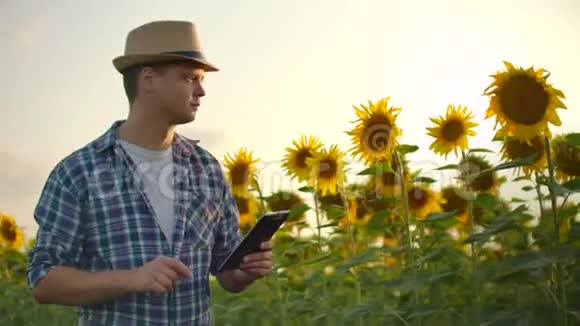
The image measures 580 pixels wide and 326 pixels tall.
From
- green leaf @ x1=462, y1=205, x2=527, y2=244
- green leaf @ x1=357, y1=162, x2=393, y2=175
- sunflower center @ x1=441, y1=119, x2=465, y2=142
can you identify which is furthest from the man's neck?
sunflower center @ x1=441, y1=119, x2=465, y2=142

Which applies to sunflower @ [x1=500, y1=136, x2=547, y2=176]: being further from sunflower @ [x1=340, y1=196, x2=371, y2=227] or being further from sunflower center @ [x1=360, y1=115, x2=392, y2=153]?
sunflower @ [x1=340, y1=196, x2=371, y2=227]

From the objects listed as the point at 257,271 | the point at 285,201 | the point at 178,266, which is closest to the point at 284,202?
the point at 285,201

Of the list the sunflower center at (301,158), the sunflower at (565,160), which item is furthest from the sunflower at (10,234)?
the sunflower at (565,160)

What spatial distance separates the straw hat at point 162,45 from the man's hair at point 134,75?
0.02 metres

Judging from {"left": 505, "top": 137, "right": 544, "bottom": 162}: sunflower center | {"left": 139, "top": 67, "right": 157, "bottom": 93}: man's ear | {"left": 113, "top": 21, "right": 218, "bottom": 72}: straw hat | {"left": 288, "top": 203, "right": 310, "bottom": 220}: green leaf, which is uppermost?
{"left": 113, "top": 21, "right": 218, "bottom": 72}: straw hat

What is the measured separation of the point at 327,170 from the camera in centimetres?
504

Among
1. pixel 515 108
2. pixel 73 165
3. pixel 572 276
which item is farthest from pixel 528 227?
pixel 73 165

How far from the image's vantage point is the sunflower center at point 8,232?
827 cm

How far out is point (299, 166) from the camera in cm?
544

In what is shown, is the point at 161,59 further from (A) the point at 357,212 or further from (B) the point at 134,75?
(A) the point at 357,212

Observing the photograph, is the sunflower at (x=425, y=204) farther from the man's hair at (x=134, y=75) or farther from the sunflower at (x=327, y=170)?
the man's hair at (x=134, y=75)

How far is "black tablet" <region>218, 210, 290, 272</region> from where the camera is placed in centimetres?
Answer: 282

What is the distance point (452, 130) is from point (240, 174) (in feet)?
4.81

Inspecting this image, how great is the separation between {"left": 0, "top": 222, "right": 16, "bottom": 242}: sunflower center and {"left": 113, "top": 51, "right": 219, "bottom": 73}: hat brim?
552cm
